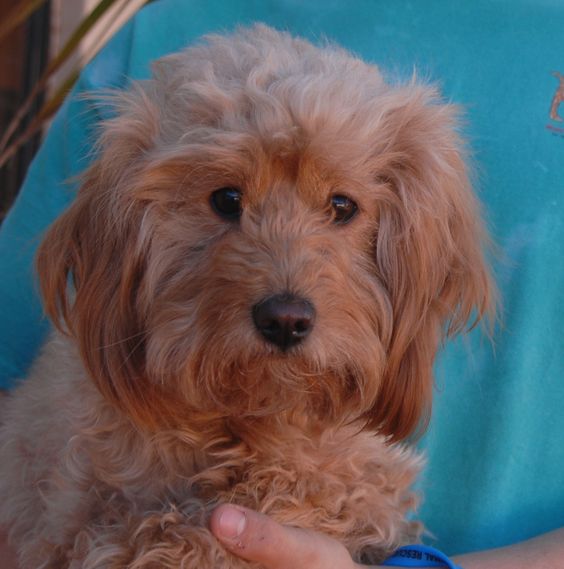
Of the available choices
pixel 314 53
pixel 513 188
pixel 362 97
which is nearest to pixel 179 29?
pixel 314 53

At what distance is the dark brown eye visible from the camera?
214 cm

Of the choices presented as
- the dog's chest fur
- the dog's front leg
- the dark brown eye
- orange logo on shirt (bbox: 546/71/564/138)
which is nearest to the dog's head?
the dark brown eye

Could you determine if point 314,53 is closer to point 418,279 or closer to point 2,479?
point 418,279

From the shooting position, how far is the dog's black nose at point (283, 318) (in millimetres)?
1893

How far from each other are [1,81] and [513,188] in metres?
5.61

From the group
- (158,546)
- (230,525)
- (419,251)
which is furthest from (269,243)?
(158,546)

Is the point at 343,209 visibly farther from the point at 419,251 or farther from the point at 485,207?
the point at 485,207

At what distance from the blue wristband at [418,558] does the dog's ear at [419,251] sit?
26cm

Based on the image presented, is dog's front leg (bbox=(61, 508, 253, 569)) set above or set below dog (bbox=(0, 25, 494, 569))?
below

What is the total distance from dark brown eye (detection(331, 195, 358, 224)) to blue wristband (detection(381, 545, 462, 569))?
2.55 ft

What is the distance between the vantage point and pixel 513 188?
2518 millimetres

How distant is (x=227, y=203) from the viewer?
2098mm

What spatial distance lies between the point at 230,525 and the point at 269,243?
0.59 m

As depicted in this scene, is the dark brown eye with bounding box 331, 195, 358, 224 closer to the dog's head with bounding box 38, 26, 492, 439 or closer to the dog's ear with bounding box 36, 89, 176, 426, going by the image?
the dog's head with bounding box 38, 26, 492, 439
